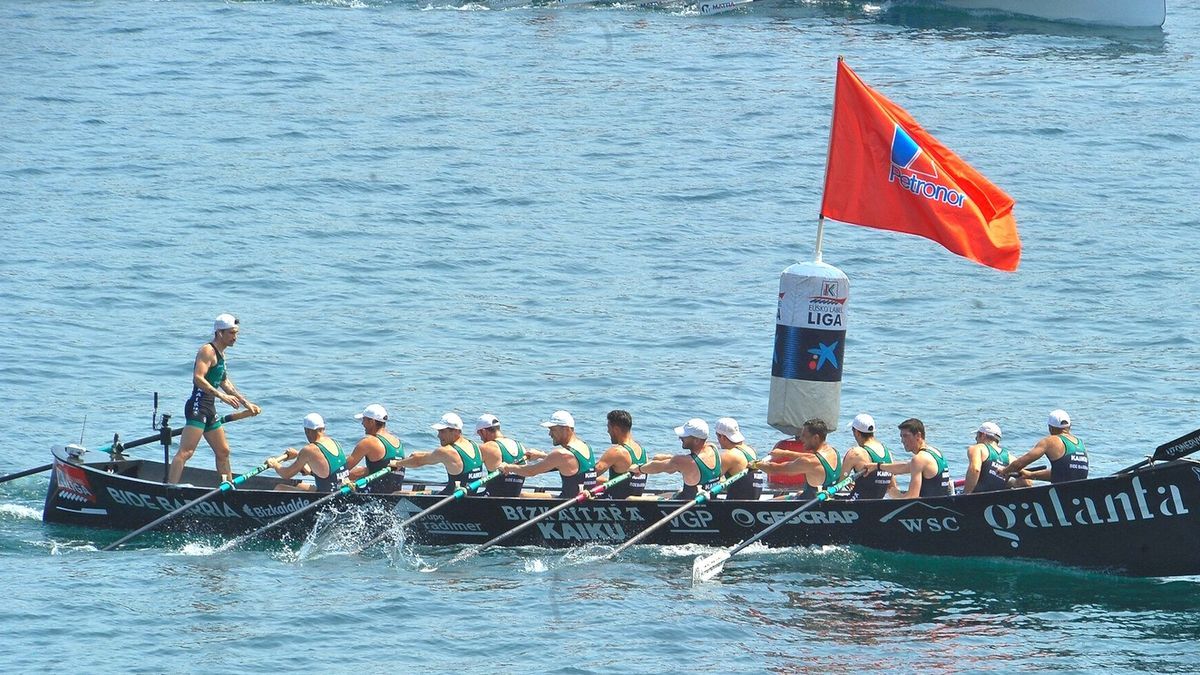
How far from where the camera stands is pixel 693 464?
22.2 metres

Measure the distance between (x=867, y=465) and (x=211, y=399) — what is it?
8.55m

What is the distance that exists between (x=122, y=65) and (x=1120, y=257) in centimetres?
3007

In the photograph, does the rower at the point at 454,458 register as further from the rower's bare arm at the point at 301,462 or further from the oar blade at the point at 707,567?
the oar blade at the point at 707,567

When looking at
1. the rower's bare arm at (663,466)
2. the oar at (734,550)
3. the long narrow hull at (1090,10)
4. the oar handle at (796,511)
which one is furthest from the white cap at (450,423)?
the long narrow hull at (1090,10)

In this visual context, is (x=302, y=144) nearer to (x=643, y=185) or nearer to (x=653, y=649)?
(x=643, y=185)

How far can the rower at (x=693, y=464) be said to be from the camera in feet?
72.6

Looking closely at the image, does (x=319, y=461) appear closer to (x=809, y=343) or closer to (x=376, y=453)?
(x=376, y=453)

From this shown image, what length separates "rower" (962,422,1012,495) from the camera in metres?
21.6

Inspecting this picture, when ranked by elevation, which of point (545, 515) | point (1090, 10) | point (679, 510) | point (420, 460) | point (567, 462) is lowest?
point (545, 515)

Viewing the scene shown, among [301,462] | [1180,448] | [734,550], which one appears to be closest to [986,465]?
[1180,448]

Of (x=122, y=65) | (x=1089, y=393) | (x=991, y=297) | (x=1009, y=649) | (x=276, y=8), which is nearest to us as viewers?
(x=1009, y=649)

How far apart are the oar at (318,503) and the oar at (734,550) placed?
171 inches

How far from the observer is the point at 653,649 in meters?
19.1

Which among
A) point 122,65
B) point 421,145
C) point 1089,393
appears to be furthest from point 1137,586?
point 122,65
